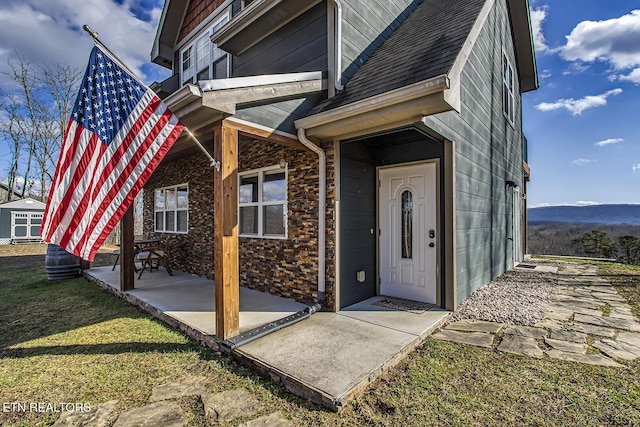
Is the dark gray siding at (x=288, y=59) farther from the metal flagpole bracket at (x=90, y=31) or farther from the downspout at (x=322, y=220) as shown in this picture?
the metal flagpole bracket at (x=90, y=31)

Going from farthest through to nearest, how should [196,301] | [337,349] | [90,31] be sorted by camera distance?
[196,301], [337,349], [90,31]

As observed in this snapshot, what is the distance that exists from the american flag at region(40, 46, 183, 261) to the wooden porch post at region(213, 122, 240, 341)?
50cm

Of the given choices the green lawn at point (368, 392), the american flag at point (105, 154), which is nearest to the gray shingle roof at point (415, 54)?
the american flag at point (105, 154)

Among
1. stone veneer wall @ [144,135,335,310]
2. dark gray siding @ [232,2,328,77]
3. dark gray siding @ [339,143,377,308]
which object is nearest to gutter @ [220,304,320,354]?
stone veneer wall @ [144,135,335,310]

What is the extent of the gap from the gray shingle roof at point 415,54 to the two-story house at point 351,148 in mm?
32

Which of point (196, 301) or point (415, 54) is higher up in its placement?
point (415, 54)

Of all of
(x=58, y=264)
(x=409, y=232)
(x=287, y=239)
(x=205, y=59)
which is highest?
(x=205, y=59)

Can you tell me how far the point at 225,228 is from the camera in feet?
11.0

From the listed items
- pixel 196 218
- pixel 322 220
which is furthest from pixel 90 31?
pixel 196 218

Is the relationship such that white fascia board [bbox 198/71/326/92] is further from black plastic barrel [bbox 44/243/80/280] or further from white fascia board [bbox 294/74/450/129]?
black plastic barrel [bbox 44/243/80/280]

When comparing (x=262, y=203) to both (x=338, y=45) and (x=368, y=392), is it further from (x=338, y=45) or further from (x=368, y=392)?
(x=368, y=392)

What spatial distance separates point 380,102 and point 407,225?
2.36 meters

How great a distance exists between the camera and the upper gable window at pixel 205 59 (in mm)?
7094

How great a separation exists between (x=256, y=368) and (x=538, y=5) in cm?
1120
